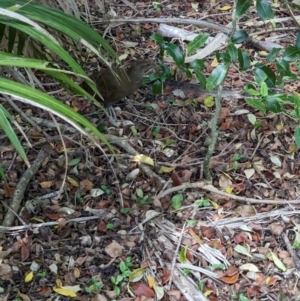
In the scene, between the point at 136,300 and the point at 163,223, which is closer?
the point at 136,300

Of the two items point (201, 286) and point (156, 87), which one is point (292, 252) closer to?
point (201, 286)

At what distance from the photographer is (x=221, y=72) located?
2.12 metres

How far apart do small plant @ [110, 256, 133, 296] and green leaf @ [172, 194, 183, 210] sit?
0.35m

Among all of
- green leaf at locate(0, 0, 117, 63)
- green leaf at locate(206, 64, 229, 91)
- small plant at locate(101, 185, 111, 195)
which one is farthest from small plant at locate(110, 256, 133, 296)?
green leaf at locate(0, 0, 117, 63)

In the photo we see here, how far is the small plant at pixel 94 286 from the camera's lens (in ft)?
6.71

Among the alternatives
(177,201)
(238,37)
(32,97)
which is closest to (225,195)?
(177,201)

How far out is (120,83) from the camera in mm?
2768

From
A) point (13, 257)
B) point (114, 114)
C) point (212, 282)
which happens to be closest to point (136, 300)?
point (212, 282)

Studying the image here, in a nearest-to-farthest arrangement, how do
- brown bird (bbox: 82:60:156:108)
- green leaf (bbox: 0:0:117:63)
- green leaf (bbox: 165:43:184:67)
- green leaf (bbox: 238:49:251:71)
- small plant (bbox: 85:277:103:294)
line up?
green leaf (bbox: 0:0:117:63)
small plant (bbox: 85:277:103:294)
green leaf (bbox: 238:49:251:71)
green leaf (bbox: 165:43:184:67)
brown bird (bbox: 82:60:156:108)

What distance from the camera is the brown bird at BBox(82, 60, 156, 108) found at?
2795mm

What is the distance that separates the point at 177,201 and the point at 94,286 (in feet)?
1.87

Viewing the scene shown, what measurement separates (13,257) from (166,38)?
6.28 feet

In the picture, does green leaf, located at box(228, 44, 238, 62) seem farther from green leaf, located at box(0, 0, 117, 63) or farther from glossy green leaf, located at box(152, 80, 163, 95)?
glossy green leaf, located at box(152, 80, 163, 95)

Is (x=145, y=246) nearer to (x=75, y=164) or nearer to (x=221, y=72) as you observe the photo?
(x=75, y=164)
